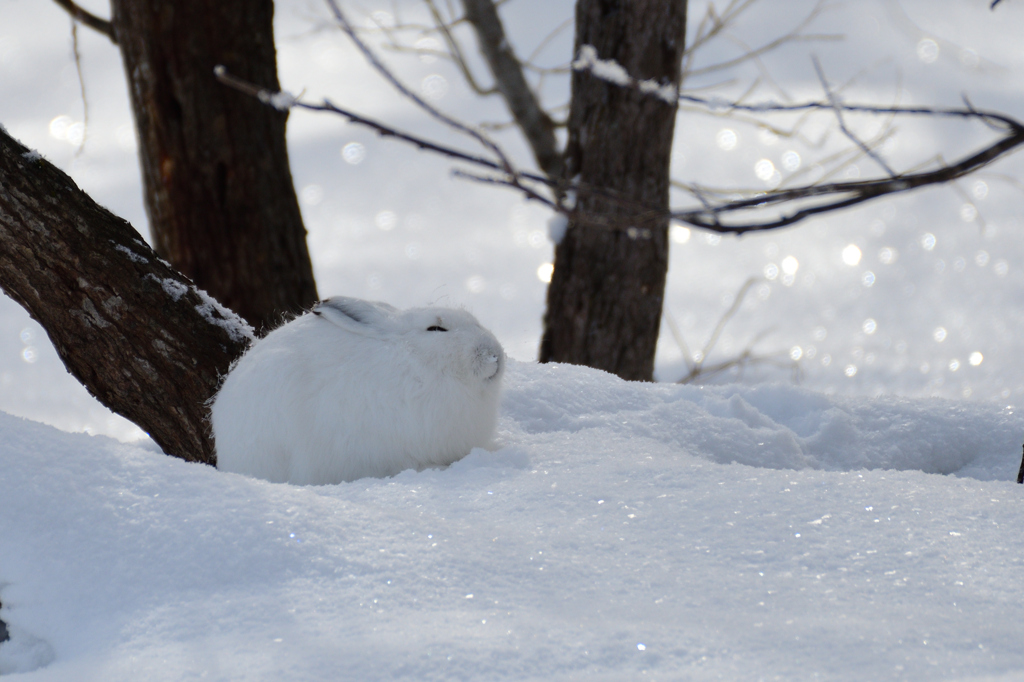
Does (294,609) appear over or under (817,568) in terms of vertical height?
under

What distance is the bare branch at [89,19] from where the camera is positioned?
16.4ft

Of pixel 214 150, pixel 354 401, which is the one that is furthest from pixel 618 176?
pixel 354 401

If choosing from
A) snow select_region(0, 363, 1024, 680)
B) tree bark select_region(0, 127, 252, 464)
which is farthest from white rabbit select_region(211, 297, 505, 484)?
tree bark select_region(0, 127, 252, 464)

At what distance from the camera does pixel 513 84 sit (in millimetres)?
6789

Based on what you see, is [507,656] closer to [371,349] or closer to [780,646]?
[780,646]

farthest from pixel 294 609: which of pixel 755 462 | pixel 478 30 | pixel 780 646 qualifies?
pixel 478 30

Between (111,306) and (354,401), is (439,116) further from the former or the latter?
(111,306)

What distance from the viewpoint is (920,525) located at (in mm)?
1824

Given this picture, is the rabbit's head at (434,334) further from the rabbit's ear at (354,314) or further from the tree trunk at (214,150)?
the tree trunk at (214,150)

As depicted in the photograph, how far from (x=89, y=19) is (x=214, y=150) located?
1407 millimetres

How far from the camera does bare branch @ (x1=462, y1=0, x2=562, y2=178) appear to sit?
21.3ft

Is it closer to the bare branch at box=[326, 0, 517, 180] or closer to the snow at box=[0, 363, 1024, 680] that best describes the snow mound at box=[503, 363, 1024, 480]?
the snow at box=[0, 363, 1024, 680]

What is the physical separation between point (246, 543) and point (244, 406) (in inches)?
38.7

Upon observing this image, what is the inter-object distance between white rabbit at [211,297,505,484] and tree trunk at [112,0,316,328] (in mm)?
1820
